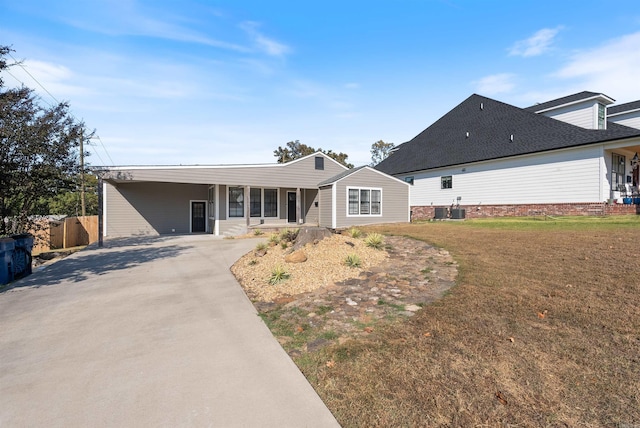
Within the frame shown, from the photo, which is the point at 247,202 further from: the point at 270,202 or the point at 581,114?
the point at 581,114

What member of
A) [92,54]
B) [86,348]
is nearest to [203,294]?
[86,348]

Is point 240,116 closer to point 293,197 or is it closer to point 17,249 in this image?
point 293,197

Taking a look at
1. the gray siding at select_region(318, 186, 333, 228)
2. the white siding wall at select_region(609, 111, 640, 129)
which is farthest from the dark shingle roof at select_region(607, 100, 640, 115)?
the gray siding at select_region(318, 186, 333, 228)

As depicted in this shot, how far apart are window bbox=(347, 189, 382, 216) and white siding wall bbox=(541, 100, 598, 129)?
11731 millimetres

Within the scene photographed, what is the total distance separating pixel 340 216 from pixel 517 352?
14.6 meters

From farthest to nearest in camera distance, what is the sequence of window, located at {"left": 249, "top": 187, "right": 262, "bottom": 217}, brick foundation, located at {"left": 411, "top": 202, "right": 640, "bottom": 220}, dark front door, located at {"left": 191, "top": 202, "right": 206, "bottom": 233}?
dark front door, located at {"left": 191, "top": 202, "right": 206, "bottom": 233}, window, located at {"left": 249, "top": 187, "right": 262, "bottom": 217}, brick foundation, located at {"left": 411, "top": 202, "right": 640, "bottom": 220}

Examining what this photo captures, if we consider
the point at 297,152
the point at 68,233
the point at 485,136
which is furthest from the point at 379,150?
the point at 68,233

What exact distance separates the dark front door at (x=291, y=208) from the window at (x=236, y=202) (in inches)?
123

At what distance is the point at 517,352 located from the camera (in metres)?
2.98

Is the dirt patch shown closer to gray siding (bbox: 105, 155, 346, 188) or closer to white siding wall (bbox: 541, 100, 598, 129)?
Result: gray siding (bbox: 105, 155, 346, 188)

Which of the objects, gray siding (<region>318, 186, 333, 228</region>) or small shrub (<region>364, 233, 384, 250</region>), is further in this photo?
gray siding (<region>318, 186, 333, 228</region>)

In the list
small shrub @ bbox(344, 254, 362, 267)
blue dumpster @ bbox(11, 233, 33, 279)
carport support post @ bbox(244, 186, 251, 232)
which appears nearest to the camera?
small shrub @ bbox(344, 254, 362, 267)

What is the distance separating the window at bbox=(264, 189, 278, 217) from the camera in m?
18.7

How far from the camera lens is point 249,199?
17.0 metres
